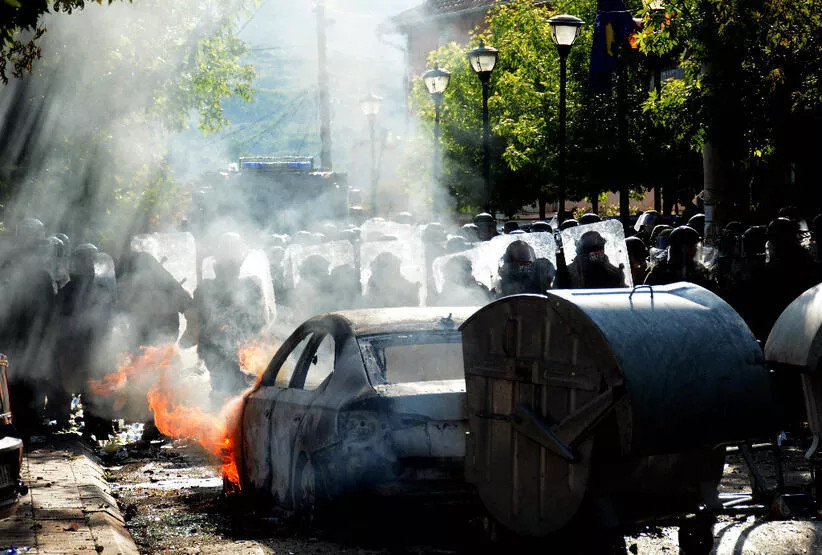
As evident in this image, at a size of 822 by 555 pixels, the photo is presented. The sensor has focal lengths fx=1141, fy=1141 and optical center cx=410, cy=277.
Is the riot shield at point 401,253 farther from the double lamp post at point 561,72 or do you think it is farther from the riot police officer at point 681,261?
the riot police officer at point 681,261

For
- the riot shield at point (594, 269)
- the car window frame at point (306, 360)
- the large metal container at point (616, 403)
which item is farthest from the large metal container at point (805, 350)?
the riot shield at point (594, 269)

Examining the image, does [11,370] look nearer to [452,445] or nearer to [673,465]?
[452,445]

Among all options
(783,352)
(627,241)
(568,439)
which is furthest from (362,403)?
(627,241)

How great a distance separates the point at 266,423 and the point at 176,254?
957 centimetres

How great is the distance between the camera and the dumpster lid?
640 cm

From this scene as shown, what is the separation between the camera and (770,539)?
21.7 feet

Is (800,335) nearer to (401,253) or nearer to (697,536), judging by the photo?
(697,536)

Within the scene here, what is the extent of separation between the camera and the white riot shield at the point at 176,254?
1652cm

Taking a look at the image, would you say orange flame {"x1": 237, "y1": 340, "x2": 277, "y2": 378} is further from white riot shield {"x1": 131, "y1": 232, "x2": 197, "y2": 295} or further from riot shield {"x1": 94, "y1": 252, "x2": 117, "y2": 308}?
white riot shield {"x1": 131, "y1": 232, "x2": 197, "y2": 295}

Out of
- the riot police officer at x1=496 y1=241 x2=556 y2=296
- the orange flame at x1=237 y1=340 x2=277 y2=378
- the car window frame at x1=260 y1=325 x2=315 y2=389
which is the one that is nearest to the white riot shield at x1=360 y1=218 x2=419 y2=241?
the orange flame at x1=237 y1=340 x2=277 y2=378

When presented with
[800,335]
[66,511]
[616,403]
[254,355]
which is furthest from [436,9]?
[616,403]

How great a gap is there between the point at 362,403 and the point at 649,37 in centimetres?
1115

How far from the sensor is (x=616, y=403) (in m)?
5.37

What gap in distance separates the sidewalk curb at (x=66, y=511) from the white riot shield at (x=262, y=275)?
344 centimetres
